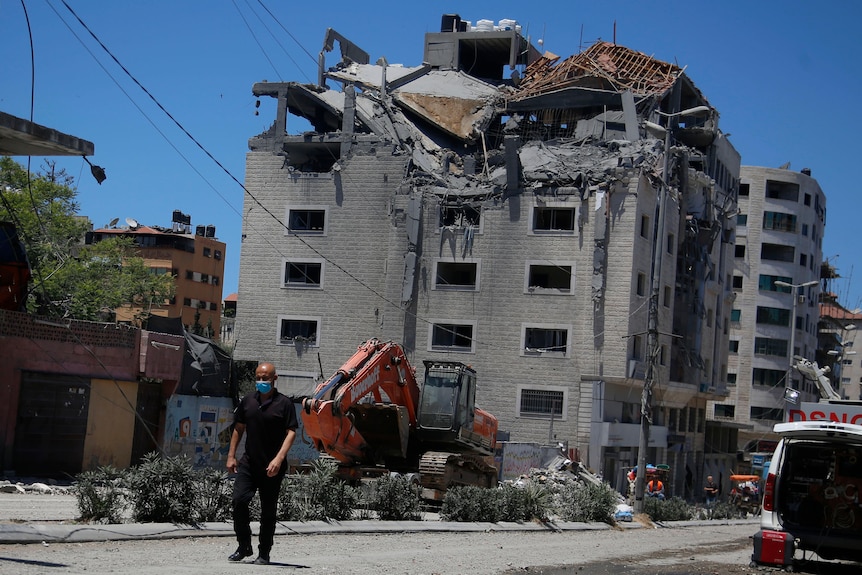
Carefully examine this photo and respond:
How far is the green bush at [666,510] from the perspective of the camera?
29.4 m

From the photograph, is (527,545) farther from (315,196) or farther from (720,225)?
(720,225)

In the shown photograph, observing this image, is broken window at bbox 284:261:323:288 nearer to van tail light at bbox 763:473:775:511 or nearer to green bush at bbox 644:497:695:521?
green bush at bbox 644:497:695:521

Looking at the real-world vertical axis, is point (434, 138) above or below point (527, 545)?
above

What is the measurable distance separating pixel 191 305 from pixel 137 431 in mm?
71030

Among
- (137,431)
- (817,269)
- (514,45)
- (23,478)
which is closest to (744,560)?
(23,478)

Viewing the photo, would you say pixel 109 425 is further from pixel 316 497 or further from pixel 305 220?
pixel 305 220

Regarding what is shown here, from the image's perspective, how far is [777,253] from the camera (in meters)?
89.4

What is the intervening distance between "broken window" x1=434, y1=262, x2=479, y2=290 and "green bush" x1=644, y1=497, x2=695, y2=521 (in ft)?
71.5

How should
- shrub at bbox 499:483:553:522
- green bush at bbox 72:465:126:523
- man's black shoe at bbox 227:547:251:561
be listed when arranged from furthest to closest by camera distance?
shrub at bbox 499:483:553:522
green bush at bbox 72:465:126:523
man's black shoe at bbox 227:547:251:561

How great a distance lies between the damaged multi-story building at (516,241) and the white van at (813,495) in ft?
108

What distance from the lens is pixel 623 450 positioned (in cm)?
5247

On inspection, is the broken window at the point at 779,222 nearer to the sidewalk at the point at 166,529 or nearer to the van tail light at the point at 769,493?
the sidewalk at the point at 166,529

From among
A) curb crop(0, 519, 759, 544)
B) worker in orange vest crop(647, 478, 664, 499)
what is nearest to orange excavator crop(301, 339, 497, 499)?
curb crop(0, 519, 759, 544)

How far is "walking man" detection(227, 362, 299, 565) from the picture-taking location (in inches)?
412
